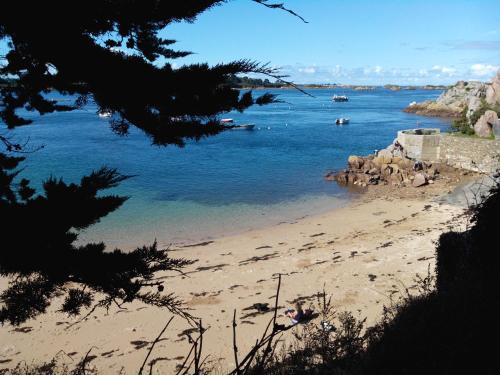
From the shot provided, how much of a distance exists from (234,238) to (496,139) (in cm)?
1514

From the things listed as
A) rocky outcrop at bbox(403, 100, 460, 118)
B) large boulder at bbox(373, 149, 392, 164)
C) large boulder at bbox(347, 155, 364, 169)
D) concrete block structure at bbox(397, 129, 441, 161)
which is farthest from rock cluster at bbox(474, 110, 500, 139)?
rocky outcrop at bbox(403, 100, 460, 118)

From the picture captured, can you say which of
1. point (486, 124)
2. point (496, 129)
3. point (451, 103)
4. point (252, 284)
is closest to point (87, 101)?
point (252, 284)

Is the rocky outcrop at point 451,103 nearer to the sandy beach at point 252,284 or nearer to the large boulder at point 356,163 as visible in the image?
the large boulder at point 356,163

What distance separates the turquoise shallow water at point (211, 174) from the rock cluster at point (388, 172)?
4.95ft

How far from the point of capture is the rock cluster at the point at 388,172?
2439 centimetres

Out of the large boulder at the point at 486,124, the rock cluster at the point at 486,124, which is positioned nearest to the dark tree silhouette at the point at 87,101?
the rock cluster at the point at 486,124

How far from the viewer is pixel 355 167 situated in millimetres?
28047

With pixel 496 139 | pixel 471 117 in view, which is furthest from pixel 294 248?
pixel 471 117

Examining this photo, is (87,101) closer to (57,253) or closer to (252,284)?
(57,253)

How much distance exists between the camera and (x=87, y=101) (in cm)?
338

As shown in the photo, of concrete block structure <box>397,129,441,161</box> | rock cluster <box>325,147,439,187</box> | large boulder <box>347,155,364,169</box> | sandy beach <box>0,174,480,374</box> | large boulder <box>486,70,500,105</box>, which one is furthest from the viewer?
large boulder <box>486,70,500,105</box>

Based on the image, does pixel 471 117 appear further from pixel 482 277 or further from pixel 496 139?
pixel 482 277

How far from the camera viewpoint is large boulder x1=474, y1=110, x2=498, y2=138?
23984mm

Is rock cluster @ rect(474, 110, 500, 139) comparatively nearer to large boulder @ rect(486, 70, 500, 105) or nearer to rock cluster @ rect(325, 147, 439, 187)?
rock cluster @ rect(325, 147, 439, 187)
